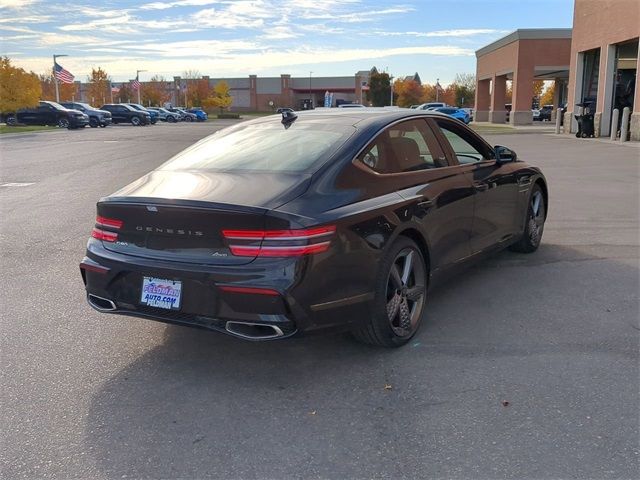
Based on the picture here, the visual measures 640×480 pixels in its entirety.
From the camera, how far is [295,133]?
4.55m

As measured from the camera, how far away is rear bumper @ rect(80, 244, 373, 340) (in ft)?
11.1

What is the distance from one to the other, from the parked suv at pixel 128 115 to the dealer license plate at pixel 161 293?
5285 cm

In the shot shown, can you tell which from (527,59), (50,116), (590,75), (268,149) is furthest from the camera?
(527,59)

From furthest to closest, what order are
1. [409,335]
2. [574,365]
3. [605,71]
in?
[605,71]
[409,335]
[574,365]

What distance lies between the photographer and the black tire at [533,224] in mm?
6426

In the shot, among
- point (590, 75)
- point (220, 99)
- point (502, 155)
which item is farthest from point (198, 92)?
point (502, 155)

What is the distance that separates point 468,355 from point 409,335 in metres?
0.42

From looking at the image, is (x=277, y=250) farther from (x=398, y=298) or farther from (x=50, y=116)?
(x=50, y=116)

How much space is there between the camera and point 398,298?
4.14 m

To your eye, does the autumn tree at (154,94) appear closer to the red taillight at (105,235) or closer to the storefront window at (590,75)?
the storefront window at (590,75)

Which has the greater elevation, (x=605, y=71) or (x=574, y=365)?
(x=605, y=71)

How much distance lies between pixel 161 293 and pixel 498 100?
52.6 meters

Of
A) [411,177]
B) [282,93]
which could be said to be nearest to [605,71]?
[411,177]

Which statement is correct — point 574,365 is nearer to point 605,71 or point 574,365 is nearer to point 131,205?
point 131,205
